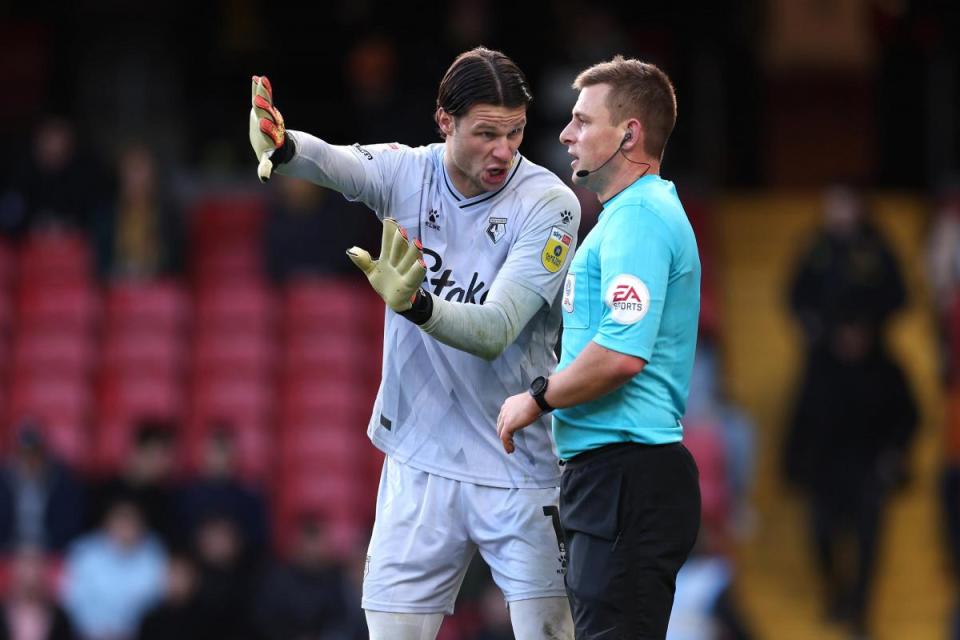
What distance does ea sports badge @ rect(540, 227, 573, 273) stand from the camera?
4.71 meters

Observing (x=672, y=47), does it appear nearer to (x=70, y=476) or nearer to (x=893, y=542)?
(x=893, y=542)

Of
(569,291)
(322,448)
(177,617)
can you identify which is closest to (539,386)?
(569,291)

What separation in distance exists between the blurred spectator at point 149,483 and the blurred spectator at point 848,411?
4043 millimetres

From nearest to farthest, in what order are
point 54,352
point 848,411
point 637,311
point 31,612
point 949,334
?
point 637,311 < point 31,612 < point 848,411 < point 54,352 < point 949,334

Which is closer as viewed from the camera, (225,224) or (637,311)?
(637,311)

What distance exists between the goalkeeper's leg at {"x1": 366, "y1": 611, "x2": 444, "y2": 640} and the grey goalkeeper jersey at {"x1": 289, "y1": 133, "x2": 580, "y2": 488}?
0.41 meters

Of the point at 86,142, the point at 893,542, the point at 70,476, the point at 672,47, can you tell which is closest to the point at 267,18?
the point at 86,142

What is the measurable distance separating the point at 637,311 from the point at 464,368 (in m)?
0.78

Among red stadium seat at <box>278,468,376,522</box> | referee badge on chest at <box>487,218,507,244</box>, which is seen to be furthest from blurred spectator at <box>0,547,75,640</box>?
referee badge on chest at <box>487,218,507,244</box>

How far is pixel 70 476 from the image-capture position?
34.1ft

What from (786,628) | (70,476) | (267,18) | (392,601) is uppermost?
(267,18)

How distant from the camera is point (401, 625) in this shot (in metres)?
4.82

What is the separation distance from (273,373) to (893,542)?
4.37 meters

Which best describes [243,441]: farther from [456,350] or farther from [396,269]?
[396,269]
